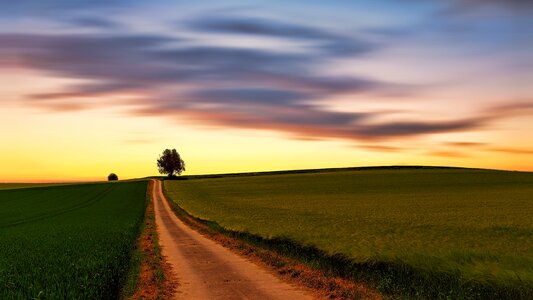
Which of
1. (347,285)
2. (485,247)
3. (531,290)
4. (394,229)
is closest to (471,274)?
(531,290)

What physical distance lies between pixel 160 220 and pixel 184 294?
37471 millimetres

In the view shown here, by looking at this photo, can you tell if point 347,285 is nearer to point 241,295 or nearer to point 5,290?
point 241,295

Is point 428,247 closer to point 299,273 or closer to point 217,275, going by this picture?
point 299,273

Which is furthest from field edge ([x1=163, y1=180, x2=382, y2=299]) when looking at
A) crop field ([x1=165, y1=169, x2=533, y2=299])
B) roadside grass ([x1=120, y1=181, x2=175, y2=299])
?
roadside grass ([x1=120, y1=181, x2=175, y2=299])

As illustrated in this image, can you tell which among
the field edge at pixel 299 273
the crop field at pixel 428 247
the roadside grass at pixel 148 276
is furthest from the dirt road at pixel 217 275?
the crop field at pixel 428 247

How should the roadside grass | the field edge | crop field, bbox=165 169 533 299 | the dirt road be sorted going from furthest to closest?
the roadside grass → the dirt road → the field edge → crop field, bbox=165 169 533 299

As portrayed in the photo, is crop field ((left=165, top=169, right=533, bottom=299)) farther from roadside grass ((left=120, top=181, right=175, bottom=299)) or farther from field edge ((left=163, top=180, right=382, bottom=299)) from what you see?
roadside grass ((left=120, top=181, right=175, bottom=299))

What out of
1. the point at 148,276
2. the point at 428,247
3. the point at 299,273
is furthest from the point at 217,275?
the point at 428,247

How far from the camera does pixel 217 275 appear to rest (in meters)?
→ 21.5

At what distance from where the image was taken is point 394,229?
31.8m

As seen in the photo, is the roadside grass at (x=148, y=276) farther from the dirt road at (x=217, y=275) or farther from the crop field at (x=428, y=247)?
the crop field at (x=428, y=247)

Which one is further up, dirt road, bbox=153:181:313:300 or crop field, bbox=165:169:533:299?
crop field, bbox=165:169:533:299

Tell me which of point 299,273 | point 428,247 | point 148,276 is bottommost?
point 148,276

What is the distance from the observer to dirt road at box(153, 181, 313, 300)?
1778 centimetres
